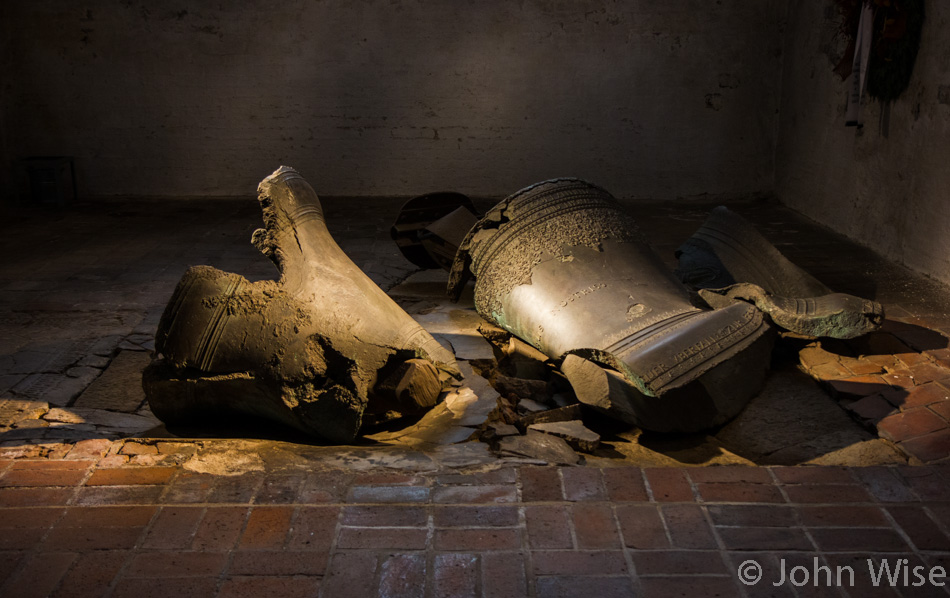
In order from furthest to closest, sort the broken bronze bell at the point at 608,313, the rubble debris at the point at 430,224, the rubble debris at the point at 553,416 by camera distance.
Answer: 1. the rubble debris at the point at 430,224
2. the rubble debris at the point at 553,416
3. the broken bronze bell at the point at 608,313

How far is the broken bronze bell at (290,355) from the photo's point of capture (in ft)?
9.83

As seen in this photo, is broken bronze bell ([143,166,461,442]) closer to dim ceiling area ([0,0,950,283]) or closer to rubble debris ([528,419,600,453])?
rubble debris ([528,419,600,453])

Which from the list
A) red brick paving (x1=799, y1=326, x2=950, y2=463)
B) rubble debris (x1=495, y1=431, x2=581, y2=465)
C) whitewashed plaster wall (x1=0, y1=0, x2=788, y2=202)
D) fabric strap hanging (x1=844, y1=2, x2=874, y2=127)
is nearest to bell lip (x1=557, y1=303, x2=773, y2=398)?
rubble debris (x1=495, y1=431, x2=581, y2=465)

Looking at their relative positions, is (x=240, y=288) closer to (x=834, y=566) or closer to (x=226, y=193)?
(x=834, y=566)

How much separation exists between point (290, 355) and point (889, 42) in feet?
16.1

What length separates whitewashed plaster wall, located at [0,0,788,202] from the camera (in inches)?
328

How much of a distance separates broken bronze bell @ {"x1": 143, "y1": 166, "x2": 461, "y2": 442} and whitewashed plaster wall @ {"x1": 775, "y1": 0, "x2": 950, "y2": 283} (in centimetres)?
383

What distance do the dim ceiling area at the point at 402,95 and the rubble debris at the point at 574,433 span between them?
5.84 meters

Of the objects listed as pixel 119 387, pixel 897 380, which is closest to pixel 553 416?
pixel 897 380

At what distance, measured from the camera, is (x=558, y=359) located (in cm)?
346

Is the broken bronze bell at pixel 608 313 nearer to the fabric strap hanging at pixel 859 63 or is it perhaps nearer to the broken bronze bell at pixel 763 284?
the broken bronze bell at pixel 763 284

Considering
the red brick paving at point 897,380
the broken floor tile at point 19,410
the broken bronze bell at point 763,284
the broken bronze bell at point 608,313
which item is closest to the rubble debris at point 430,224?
the broken bronze bell at point 608,313

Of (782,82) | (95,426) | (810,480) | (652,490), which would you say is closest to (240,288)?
(95,426)

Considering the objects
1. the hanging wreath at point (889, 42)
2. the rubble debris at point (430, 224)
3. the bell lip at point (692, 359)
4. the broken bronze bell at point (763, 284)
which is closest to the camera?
the bell lip at point (692, 359)
